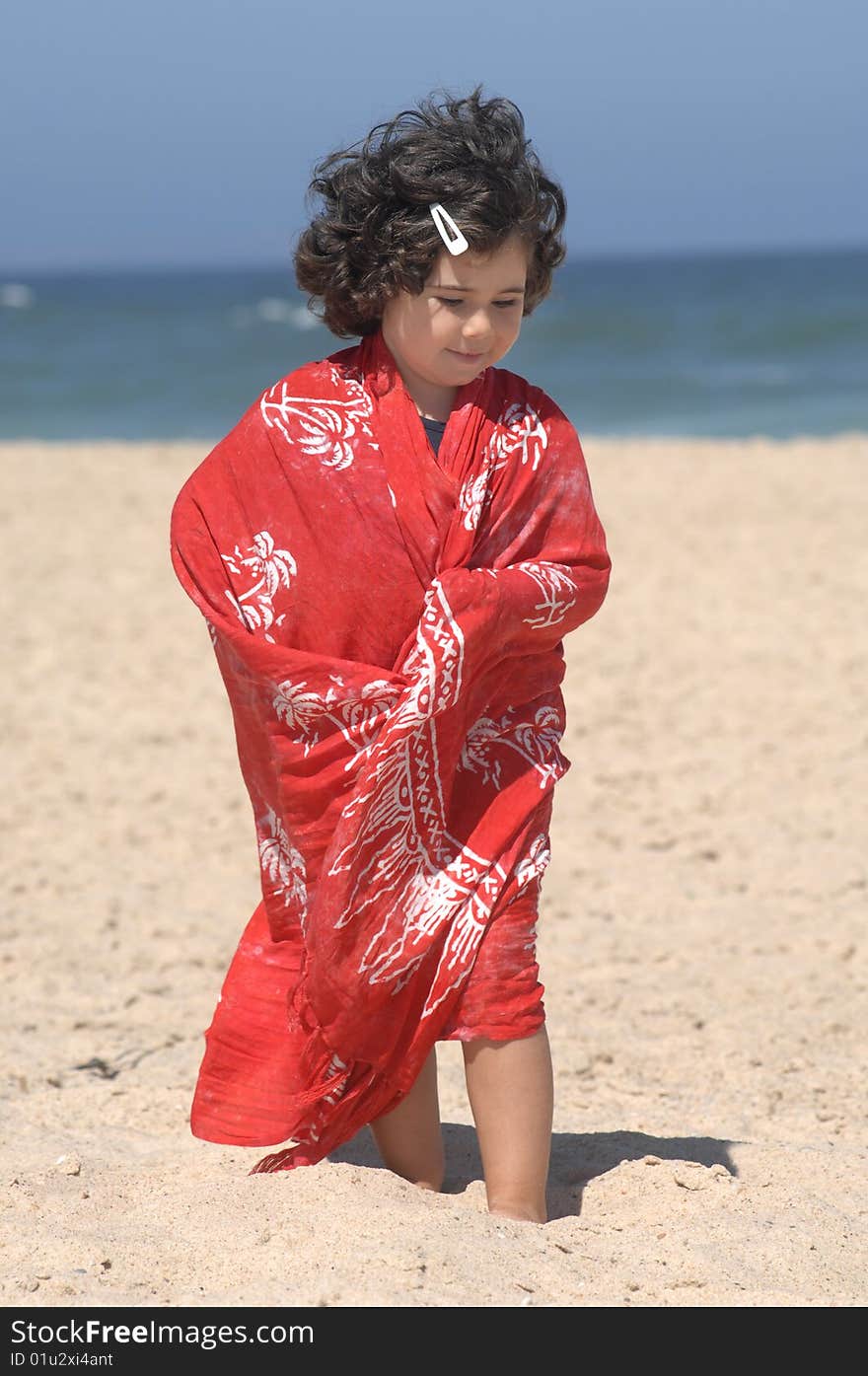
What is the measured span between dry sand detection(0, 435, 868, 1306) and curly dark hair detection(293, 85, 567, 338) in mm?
1460

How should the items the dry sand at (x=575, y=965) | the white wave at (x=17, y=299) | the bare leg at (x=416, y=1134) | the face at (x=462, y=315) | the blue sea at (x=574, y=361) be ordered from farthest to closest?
the white wave at (x=17, y=299)
the blue sea at (x=574, y=361)
the bare leg at (x=416, y=1134)
the face at (x=462, y=315)
the dry sand at (x=575, y=965)

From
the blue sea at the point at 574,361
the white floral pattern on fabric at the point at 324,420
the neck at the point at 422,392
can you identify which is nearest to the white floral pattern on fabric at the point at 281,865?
the white floral pattern on fabric at the point at 324,420

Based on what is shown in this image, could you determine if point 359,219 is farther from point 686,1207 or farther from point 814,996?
point 814,996

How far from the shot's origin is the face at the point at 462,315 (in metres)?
2.49

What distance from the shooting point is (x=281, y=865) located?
2.64 meters

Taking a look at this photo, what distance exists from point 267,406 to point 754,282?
164 ft

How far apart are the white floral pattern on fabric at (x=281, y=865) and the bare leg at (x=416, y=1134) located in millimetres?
373

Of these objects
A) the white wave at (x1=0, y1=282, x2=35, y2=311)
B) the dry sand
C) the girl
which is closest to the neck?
the girl

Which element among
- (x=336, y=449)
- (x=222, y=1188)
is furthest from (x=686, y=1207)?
(x=336, y=449)

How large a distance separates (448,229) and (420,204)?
77 millimetres

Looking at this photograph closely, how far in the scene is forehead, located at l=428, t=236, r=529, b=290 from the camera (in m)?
2.48

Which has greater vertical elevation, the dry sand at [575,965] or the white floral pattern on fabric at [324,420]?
the white floral pattern on fabric at [324,420]

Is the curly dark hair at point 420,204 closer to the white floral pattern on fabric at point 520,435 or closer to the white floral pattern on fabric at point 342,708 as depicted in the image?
the white floral pattern on fabric at point 520,435

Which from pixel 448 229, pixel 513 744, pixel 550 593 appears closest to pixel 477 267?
pixel 448 229
